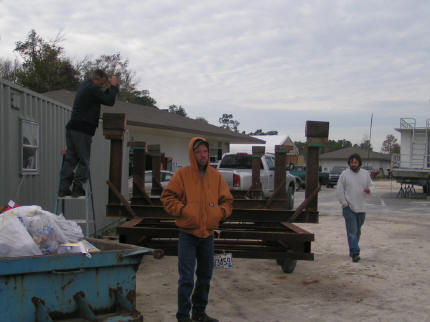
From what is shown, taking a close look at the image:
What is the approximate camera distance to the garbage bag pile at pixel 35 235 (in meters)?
3.57

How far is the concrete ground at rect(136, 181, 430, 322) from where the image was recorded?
5305mm

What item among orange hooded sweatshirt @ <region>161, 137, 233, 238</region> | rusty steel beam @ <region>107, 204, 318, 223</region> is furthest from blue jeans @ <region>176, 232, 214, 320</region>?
rusty steel beam @ <region>107, 204, 318, 223</region>

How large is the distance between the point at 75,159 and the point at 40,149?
177 cm

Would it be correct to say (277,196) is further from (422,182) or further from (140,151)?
(422,182)

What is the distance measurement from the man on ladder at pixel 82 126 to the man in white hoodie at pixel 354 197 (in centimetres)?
437

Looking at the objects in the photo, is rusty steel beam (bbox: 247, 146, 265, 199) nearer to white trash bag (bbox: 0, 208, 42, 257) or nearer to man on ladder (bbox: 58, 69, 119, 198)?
→ man on ladder (bbox: 58, 69, 119, 198)

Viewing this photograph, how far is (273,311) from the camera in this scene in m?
5.39

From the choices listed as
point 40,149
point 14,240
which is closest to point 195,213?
point 14,240

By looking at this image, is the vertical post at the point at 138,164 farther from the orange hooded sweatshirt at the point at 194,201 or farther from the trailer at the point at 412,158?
the trailer at the point at 412,158

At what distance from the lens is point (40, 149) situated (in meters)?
7.85

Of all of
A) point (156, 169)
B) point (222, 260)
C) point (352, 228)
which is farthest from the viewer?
point (156, 169)

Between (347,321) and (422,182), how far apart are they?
22.5 m

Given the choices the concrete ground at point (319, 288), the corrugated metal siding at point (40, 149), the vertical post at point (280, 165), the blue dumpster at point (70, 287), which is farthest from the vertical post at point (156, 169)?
the blue dumpster at point (70, 287)

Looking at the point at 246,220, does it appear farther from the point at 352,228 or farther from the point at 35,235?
the point at 35,235
